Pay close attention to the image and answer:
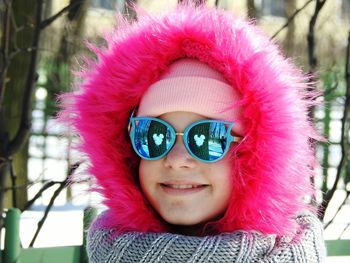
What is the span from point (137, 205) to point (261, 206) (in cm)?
28

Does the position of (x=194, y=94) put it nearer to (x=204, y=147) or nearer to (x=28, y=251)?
(x=204, y=147)

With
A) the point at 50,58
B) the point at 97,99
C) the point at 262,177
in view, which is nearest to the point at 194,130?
the point at 262,177

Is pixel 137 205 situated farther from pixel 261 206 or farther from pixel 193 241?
pixel 261 206

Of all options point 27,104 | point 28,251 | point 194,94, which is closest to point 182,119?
point 194,94

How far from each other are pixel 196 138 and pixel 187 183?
0.34ft

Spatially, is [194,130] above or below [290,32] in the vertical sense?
below

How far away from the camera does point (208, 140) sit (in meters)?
1.51

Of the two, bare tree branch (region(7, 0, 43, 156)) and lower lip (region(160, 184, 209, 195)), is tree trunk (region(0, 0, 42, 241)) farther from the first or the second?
lower lip (region(160, 184, 209, 195))

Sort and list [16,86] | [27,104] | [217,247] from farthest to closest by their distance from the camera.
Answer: [16,86], [27,104], [217,247]

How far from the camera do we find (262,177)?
1542 millimetres

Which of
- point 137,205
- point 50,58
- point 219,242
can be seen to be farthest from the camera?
point 50,58

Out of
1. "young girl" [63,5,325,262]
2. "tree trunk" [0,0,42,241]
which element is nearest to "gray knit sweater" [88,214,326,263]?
"young girl" [63,5,325,262]

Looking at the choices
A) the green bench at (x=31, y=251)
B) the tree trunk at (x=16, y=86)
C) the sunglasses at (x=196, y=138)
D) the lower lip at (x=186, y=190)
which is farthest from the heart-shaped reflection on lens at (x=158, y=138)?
the tree trunk at (x=16, y=86)

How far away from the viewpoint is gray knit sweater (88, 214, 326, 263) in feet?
4.90
